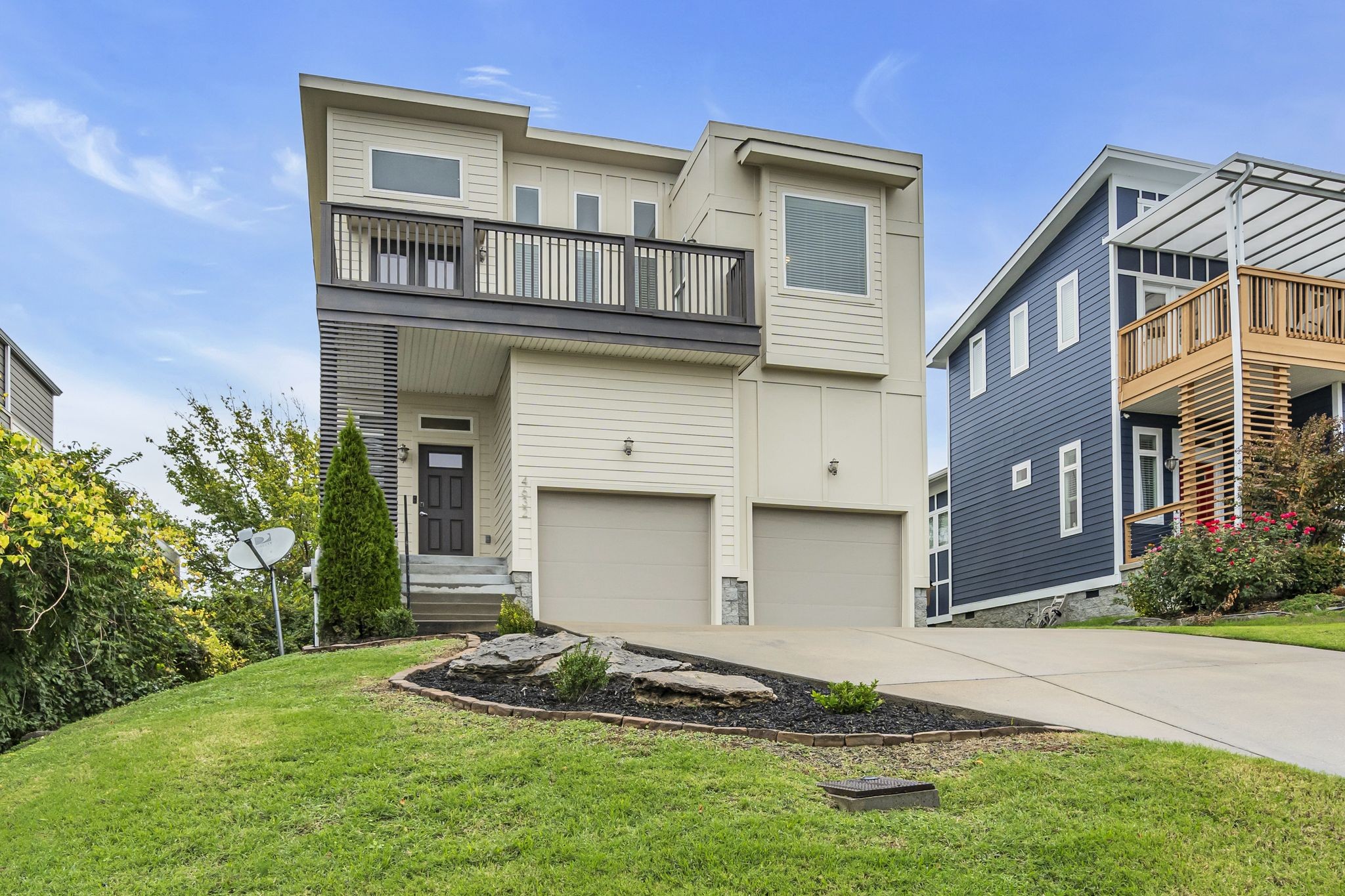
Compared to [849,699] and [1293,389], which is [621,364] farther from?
[1293,389]

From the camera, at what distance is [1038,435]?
67.8 feet

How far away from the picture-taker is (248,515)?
21.3 meters

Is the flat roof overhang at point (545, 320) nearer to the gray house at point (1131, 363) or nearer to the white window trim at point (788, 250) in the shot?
the white window trim at point (788, 250)

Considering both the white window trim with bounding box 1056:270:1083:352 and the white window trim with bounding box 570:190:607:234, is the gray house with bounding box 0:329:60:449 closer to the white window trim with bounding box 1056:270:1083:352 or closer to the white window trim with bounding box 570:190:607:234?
the white window trim with bounding box 570:190:607:234

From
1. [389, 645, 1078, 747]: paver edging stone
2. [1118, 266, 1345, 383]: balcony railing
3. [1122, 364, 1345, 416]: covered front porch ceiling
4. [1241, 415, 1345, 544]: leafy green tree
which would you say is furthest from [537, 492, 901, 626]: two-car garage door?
[389, 645, 1078, 747]: paver edging stone

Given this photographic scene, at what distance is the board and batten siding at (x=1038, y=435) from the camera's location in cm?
1884

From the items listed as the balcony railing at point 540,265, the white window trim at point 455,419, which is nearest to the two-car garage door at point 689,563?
the white window trim at point 455,419

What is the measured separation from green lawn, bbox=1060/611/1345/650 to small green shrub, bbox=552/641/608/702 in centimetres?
662

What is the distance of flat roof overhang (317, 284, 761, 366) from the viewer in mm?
13305

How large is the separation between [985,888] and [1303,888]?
4.37 feet

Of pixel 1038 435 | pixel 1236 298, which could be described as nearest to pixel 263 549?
pixel 1236 298

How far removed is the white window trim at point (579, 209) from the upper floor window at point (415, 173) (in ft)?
6.20

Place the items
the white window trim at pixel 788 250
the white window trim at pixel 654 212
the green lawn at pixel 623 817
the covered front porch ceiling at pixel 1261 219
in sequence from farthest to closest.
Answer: the white window trim at pixel 654 212, the covered front porch ceiling at pixel 1261 219, the white window trim at pixel 788 250, the green lawn at pixel 623 817

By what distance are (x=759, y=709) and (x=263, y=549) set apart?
654 cm
